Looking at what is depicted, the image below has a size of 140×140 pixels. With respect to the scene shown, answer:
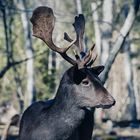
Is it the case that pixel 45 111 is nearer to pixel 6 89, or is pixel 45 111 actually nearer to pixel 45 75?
pixel 45 75

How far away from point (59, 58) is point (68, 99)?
5.99 metres

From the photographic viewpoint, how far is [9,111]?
95.2 ft

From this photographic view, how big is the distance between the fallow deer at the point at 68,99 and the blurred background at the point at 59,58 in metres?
0.94

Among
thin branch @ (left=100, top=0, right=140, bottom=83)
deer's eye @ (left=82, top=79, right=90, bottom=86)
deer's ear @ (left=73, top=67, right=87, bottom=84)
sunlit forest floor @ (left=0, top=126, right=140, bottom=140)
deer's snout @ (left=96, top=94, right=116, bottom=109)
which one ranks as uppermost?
thin branch @ (left=100, top=0, right=140, bottom=83)

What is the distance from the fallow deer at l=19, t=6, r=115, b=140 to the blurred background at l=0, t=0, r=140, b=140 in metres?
0.94

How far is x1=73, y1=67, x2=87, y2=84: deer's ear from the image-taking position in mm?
6211

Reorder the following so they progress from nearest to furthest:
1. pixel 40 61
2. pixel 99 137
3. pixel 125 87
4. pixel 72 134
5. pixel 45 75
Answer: pixel 72 134 → pixel 99 137 → pixel 45 75 → pixel 40 61 → pixel 125 87

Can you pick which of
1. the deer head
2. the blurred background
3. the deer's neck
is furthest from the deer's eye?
the blurred background

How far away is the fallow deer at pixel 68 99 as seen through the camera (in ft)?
20.4

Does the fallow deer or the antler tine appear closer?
the fallow deer

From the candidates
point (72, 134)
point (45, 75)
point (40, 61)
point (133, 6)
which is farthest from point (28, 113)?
point (40, 61)

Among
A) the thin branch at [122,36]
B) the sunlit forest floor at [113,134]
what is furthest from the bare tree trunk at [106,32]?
the thin branch at [122,36]

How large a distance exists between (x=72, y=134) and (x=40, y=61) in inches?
1211

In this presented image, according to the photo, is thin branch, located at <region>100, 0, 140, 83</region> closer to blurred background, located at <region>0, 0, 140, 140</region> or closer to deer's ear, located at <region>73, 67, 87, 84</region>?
blurred background, located at <region>0, 0, 140, 140</region>
